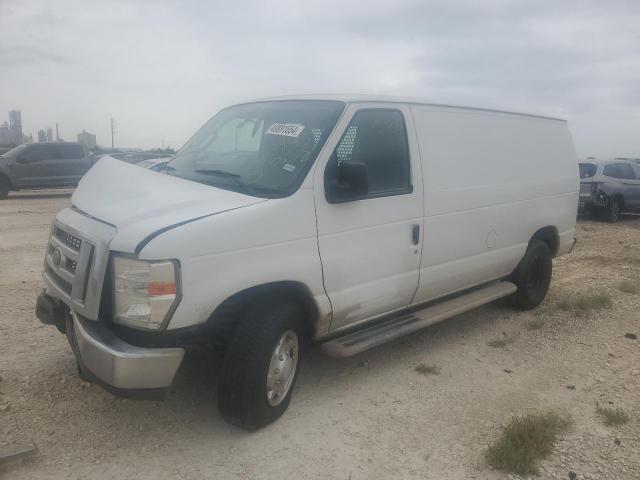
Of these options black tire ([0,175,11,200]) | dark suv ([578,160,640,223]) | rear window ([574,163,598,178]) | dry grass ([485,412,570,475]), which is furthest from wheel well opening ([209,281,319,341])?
black tire ([0,175,11,200])

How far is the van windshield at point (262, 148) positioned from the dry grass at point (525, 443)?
2.00 metres

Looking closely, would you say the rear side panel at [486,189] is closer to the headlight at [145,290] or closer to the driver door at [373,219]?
the driver door at [373,219]

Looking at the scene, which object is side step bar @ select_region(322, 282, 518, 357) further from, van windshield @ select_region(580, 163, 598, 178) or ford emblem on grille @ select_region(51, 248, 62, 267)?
van windshield @ select_region(580, 163, 598, 178)

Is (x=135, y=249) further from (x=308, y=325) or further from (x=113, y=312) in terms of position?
(x=308, y=325)

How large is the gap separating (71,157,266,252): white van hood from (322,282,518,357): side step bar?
47.8 inches

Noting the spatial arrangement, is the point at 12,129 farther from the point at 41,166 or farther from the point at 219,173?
the point at 219,173

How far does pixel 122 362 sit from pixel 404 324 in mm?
2234

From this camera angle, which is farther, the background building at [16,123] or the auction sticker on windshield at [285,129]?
the background building at [16,123]

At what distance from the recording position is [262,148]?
3.95 m

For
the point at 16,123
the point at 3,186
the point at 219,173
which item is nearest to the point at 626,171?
the point at 219,173

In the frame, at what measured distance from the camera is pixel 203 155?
14.1 feet

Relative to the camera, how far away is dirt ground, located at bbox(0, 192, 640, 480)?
318cm

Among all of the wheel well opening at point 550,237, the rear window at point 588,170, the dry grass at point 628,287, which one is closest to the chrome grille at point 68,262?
the wheel well opening at point 550,237

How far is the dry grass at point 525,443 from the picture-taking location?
319 cm
